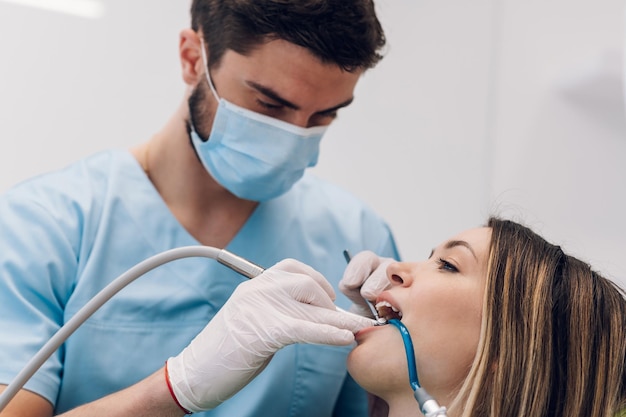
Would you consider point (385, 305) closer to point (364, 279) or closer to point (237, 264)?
point (364, 279)

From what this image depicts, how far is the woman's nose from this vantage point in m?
1.47

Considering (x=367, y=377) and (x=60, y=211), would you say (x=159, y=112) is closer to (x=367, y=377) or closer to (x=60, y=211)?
(x=60, y=211)

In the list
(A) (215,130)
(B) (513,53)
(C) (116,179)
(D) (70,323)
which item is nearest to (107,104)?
(C) (116,179)

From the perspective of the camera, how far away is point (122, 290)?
1722 millimetres

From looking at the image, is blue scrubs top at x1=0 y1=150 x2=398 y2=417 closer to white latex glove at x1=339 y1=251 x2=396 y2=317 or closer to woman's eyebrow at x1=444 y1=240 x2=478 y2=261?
white latex glove at x1=339 y1=251 x2=396 y2=317

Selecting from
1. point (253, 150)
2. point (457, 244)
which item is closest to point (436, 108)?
point (253, 150)

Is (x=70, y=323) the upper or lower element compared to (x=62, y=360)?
upper

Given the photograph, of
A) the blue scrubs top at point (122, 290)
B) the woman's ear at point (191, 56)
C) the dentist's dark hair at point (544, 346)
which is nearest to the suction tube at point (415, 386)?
the dentist's dark hair at point (544, 346)

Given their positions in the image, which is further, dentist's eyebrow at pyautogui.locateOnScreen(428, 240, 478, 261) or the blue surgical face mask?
the blue surgical face mask

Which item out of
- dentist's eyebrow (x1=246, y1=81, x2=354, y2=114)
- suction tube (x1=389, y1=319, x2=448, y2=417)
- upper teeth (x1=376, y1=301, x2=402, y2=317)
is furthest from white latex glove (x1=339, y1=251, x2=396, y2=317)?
dentist's eyebrow (x1=246, y1=81, x2=354, y2=114)

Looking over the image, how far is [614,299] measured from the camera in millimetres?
1456

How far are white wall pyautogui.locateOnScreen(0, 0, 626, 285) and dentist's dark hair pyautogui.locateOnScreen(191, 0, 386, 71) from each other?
2.07ft

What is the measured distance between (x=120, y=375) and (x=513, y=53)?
62.3 inches

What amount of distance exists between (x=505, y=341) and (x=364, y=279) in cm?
37
